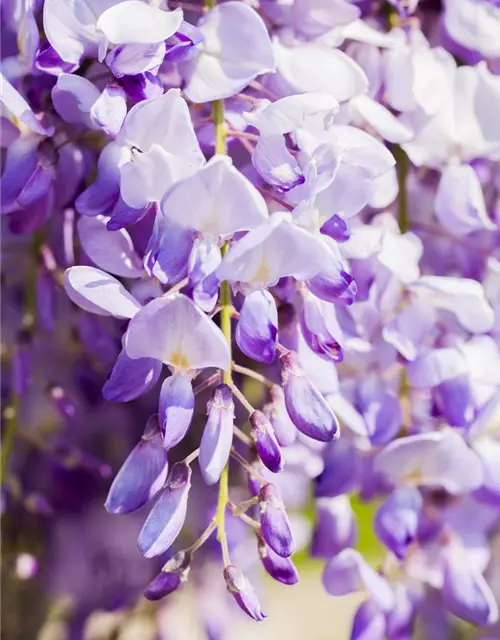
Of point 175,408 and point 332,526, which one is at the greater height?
point 175,408

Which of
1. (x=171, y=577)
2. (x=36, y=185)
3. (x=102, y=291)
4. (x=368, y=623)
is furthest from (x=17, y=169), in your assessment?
(x=368, y=623)

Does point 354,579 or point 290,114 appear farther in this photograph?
point 354,579

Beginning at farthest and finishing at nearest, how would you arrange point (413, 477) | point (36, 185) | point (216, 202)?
point (413, 477) < point (36, 185) < point (216, 202)

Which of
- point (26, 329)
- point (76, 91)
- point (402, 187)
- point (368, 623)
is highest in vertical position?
point (76, 91)

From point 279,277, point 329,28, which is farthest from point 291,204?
point 329,28

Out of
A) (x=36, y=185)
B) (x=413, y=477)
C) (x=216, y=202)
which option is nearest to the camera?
(x=216, y=202)

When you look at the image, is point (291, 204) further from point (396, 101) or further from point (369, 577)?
point (369, 577)

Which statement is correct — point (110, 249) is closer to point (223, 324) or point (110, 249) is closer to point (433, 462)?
point (223, 324)

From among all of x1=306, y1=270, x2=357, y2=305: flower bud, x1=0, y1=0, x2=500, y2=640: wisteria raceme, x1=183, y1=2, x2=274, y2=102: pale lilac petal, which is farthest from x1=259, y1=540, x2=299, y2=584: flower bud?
x1=183, y1=2, x2=274, y2=102: pale lilac petal
